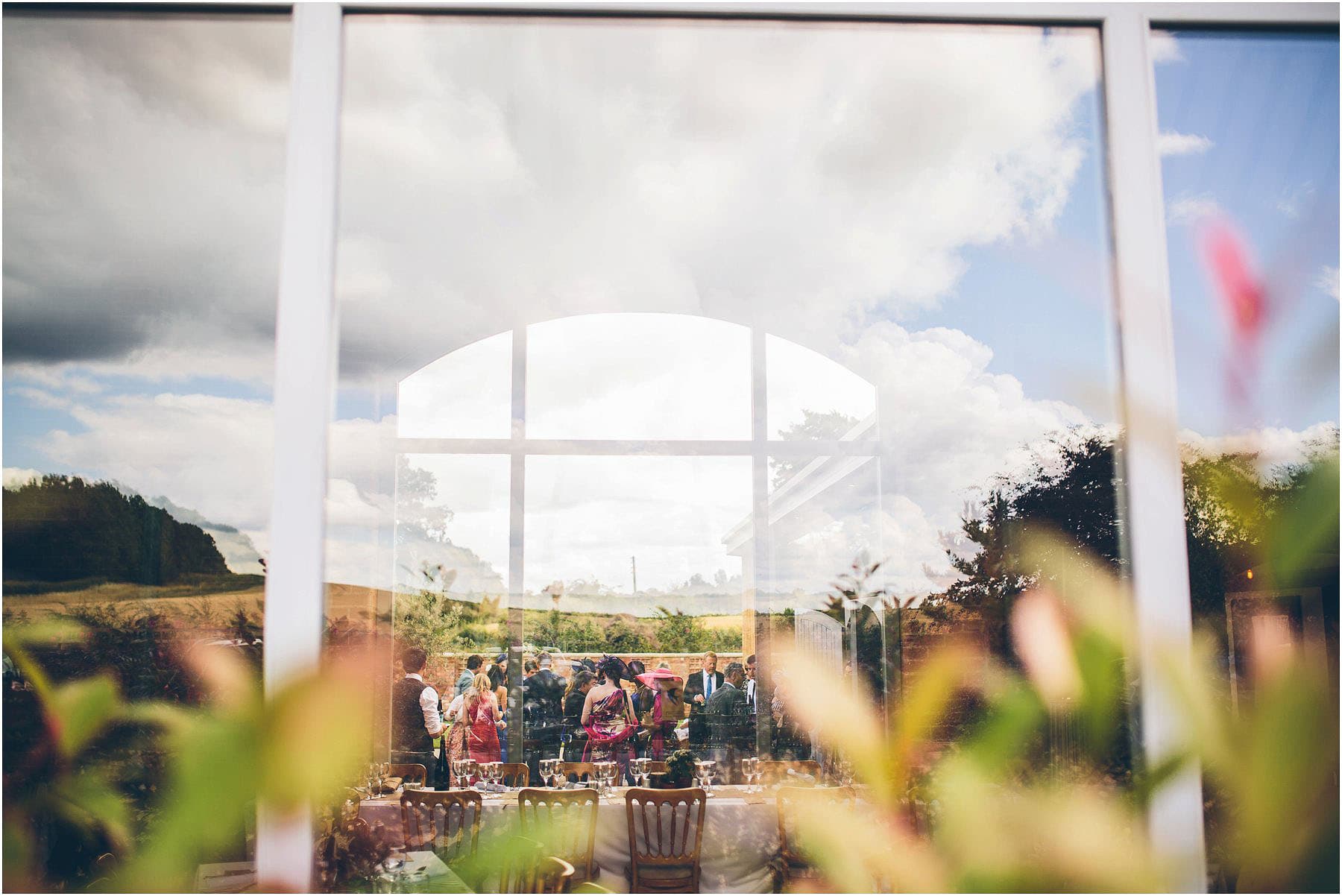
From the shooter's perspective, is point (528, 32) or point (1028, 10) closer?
point (1028, 10)

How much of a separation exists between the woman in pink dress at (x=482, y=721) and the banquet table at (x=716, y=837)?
2142 millimetres

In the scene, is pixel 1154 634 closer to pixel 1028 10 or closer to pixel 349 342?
pixel 1028 10

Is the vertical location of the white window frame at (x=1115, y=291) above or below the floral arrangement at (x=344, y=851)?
above

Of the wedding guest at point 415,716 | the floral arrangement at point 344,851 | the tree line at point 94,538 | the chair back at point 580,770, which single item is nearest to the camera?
the floral arrangement at point 344,851

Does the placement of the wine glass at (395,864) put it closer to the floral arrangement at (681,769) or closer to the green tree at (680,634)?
the floral arrangement at (681,769)

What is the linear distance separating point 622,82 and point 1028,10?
5.55ft

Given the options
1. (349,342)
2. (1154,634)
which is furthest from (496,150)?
(1154,634)

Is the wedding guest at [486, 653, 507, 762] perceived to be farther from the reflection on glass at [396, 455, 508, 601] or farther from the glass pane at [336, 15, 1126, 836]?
the reflection on glass at [396, 455, 508, 601]

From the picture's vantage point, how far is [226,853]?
4.97ft

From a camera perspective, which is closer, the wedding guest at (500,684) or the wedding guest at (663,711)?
the wedding guest at (663,711)

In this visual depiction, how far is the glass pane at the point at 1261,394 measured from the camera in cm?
59

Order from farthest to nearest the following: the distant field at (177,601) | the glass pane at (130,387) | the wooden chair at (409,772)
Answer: the wooden chair at (409,772) < the distant field at (177,601) < the glass pane at (130,387)

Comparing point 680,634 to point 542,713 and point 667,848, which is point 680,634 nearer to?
point 542,713

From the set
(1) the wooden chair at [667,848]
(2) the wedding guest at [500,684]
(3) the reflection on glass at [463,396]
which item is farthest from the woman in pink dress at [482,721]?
(1) the wooden chair at [667,848]
